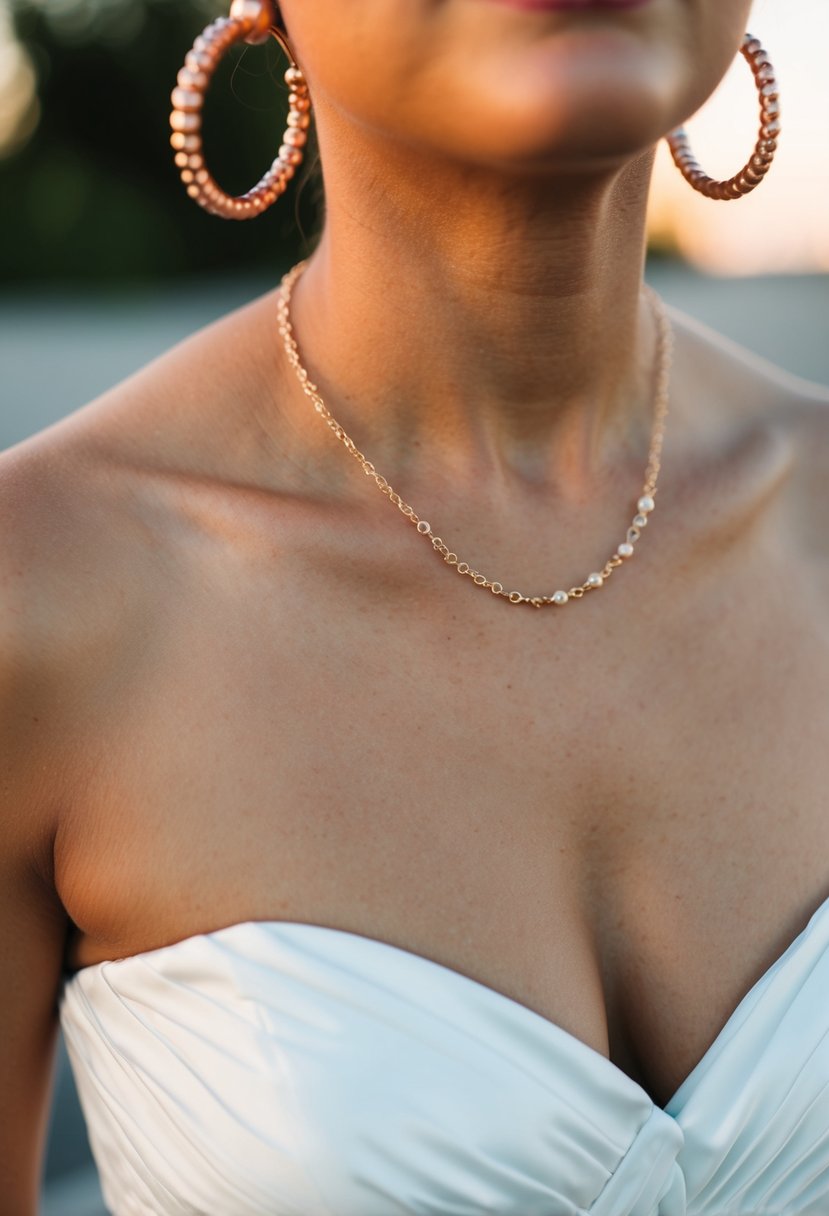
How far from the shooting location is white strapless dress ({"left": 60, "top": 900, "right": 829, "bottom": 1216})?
4.80ft

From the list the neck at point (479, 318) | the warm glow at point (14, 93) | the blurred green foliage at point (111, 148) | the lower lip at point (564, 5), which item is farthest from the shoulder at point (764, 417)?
the warm glow at point (14, 93)

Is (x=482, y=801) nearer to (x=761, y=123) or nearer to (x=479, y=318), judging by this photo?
(x=479, y=318)

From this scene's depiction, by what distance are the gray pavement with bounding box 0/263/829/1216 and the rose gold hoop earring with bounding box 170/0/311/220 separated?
31.1 feet

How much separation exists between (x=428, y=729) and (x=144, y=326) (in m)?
13.7

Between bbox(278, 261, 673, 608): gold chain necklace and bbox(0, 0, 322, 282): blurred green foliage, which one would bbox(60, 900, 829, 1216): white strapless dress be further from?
bbox(0, 0, 322, 282): blurred green foliage

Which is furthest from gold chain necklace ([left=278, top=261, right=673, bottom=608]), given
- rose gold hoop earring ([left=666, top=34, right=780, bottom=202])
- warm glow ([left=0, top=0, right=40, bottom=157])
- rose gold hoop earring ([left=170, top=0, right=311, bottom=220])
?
warm glow ([left=0, top=0, right=40, bottom=157])

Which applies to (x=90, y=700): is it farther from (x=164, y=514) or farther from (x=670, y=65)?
(x=670, y=65)

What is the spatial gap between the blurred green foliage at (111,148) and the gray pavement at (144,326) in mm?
466

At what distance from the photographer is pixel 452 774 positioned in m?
1.63

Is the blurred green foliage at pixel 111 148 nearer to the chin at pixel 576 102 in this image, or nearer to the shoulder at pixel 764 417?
the shoulder at pixel 764 417

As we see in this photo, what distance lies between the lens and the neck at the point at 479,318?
1.62m

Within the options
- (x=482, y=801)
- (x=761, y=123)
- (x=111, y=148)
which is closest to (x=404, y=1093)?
(x=482, y=801)

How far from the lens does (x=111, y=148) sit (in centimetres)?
1678

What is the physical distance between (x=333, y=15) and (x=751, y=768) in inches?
40.0
